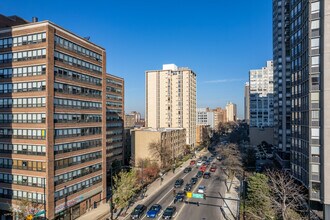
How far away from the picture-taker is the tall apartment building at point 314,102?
32.6 m

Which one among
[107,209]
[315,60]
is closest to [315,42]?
[315,60]

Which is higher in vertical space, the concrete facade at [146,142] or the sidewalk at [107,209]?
the concrete facade at [146,142]

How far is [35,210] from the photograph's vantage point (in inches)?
1270

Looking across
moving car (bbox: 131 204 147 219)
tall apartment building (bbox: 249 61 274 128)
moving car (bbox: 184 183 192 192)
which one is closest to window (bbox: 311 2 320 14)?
moving car (bbox: 184 183 192 192)

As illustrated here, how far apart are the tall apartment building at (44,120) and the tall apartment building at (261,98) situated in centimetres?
11121

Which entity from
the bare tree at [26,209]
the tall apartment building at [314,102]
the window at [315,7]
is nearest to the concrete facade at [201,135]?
the tall apartment building at [314,102]

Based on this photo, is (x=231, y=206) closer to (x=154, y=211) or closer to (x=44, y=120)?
(x=154, y=211)

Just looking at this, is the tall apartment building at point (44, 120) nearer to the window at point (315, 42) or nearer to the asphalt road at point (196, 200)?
the asphalt road at point (196, 200)

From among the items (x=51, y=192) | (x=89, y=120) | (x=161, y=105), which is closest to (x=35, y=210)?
(x=51, y=192)

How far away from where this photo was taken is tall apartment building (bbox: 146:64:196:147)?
370ft

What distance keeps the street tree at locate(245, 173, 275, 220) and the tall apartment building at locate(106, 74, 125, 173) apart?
38992mm

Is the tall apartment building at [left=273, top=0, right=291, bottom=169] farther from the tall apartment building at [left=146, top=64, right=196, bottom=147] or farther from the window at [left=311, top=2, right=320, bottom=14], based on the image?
the tall apartment building at [left=146, top=64, right=196, bottom=147]

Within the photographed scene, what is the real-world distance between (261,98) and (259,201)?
356 ft

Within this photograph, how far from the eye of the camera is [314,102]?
34625 millimetres
